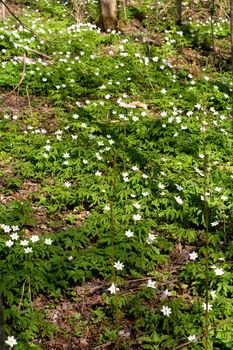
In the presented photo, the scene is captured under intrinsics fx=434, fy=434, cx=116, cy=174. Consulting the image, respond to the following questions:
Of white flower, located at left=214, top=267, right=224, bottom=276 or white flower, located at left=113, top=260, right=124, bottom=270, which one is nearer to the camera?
white flower, located at left=214, top=267, right=224, bottom=276

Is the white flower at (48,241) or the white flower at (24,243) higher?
the white flower at (24,243)

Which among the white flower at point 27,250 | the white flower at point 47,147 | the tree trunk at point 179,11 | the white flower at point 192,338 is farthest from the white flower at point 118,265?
the tree trunk at point 179,11

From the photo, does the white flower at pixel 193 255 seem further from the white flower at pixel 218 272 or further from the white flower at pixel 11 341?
the white flower at pixel 11 341

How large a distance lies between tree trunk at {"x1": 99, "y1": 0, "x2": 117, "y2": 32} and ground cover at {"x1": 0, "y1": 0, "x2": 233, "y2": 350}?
1476mm

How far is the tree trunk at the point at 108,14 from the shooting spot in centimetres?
1205

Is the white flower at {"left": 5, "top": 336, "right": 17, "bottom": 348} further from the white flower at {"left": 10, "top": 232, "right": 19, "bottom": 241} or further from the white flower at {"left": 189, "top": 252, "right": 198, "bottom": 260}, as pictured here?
the white flower at {"left": 189, "top": 252, "right": 198, "bottom": 260}

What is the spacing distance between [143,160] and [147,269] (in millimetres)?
2328

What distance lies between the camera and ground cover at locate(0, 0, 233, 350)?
4.04 meters

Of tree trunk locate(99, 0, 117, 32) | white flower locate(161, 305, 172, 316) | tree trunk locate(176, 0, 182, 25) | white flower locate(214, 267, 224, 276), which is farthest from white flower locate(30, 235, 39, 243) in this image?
tree trunk locate(176, 0, 182, 25)

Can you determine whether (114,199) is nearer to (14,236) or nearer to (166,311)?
(14,236)

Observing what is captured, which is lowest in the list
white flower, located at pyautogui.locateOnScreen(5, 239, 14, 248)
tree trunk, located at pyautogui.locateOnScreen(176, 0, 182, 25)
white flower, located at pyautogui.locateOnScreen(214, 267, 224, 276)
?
white flower, located at pyautogui.locateOnScreen(214, 267, 224, 276)

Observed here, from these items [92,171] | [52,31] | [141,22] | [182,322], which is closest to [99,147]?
[92,171]

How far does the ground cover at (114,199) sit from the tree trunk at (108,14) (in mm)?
1476

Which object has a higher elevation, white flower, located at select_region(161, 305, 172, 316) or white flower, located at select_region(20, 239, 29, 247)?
white flower, located at select_region(20, 239, 29, 247)
